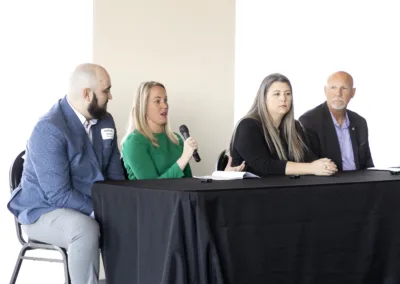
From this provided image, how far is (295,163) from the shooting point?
3.37 metres

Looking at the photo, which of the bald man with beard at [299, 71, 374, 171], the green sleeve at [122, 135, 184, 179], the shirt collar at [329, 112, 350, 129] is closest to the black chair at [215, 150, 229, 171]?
the green sleeve at [122, 135, 184, 179]

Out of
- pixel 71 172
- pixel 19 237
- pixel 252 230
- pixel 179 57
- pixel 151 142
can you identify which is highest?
pixel 179 57

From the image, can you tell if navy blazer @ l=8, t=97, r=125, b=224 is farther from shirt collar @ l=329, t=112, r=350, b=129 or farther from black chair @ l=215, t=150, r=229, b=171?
shirt collar @ l=329, t=112, r=350, b=129

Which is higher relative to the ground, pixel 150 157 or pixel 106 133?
pixel 106 133

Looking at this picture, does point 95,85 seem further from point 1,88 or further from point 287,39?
point 287,39

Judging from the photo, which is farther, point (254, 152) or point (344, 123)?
point (344, 123)

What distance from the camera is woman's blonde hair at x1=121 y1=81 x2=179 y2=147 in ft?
12.3

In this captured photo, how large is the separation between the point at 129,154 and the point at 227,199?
48.5 inches

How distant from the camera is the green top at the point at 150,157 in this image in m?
3.56

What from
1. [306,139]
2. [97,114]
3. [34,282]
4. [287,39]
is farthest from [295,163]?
[287,39]

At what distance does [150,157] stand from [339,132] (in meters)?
1.35

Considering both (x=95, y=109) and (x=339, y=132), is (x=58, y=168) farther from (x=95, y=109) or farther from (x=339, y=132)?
(x=339, y=132)

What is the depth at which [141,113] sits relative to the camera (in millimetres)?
3801

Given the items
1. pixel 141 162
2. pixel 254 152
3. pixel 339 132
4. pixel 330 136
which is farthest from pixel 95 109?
pixel 339 132
